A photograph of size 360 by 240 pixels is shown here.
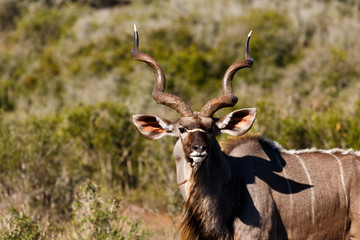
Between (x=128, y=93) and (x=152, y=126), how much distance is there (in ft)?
35.9

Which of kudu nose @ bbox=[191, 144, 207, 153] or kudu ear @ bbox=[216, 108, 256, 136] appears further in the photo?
kudu ear @ bbox=[216, 108, 256, 136]

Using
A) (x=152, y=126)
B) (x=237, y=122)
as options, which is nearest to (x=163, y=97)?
(x=152, y=126)

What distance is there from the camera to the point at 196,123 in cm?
382

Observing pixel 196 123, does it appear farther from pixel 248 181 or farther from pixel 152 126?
pixel 248 181

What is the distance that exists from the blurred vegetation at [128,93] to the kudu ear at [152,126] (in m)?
1.25

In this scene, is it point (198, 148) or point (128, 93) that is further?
point (128, 93)

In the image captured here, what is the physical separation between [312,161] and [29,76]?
55.6 ft

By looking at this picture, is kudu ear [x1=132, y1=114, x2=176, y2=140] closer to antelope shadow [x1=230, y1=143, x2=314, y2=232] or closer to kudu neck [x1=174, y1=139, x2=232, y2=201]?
kudu neck [x1=174, y1=139, x2=232, y2=201]

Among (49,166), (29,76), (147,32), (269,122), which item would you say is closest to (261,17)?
(147,32)

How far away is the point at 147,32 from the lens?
2198cm

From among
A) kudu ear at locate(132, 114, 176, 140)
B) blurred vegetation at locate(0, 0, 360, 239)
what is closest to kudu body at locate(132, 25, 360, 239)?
kudu ear at locate(132, 114, 176, 140)

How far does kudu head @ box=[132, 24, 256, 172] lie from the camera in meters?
3.71

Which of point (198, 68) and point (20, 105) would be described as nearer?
point (20, 105)

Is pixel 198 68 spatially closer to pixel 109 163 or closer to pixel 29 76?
pixel 29 76
